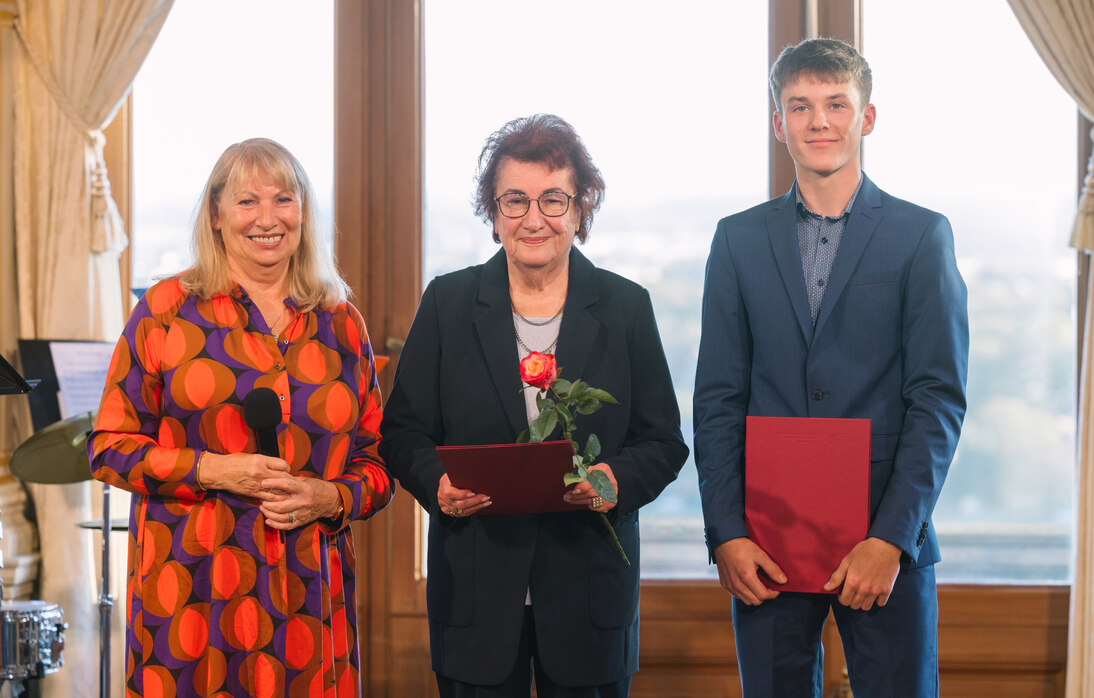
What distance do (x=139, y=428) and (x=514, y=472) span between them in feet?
2.47

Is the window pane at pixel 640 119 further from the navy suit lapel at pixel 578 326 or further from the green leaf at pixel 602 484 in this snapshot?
the green leaf at pixel 602 484

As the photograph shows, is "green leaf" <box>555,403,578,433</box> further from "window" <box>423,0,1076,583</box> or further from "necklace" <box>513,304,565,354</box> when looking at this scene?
"window" <box>423,0,1076,583</box>

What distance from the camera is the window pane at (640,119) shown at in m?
3.45

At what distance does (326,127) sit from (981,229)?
2.38 m

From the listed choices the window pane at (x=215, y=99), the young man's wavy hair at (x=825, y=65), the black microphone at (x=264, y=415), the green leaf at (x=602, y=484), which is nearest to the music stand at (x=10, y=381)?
the black microphone at (x=264, y=415)

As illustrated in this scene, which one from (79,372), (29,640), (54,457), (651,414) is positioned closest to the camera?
(651,414)

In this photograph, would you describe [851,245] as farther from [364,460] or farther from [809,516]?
[364,460]

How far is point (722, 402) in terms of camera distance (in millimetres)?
1870

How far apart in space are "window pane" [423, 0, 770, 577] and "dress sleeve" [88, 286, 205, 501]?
5.58 ft

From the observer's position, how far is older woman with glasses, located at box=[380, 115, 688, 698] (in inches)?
73.0

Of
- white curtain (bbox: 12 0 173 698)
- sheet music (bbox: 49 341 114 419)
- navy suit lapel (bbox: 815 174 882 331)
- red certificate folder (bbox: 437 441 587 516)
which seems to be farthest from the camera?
white curtain (bbox: 12 0 173 698)

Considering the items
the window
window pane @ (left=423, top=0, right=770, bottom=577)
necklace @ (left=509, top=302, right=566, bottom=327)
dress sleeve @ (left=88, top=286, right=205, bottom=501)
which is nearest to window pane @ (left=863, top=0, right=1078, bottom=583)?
the window

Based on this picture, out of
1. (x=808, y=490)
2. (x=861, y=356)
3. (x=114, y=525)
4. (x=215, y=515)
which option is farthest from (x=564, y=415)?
(x=114, y=525)

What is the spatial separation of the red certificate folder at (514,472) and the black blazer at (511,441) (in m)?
0.17
